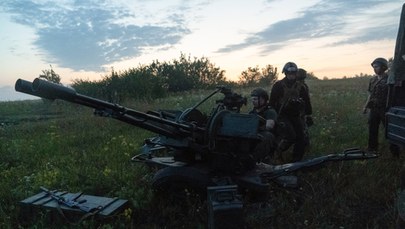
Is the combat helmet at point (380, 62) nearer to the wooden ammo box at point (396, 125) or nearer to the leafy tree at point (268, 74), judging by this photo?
the wooden ammo box at point (396, 125)

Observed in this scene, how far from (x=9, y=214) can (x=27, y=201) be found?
15.6 inches

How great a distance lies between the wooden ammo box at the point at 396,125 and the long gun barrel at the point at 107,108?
8.21 feet

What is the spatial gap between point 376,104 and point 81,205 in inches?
245

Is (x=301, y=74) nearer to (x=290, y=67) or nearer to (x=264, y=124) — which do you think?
(x=290, y=67)

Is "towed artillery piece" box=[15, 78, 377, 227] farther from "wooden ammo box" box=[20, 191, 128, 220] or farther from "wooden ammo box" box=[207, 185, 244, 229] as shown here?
"wooden ammo box" box=[207, 185, 244, 229]

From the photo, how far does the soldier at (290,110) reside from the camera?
7.90 m

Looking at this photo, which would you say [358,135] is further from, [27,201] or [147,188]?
[27,201]

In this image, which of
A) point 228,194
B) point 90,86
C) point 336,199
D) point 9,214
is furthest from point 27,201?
point 90,86

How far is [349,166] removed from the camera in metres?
7.18

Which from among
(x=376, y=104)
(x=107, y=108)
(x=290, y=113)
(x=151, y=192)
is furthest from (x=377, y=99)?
(x=107, y=108)

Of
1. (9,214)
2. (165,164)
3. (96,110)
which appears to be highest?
(96,110)

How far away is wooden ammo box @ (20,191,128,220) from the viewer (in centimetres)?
533

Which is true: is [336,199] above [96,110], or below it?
below

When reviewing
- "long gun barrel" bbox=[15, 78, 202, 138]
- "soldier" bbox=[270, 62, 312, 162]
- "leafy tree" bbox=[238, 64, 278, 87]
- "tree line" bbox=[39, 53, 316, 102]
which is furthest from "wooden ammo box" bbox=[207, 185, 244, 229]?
"leafy tree" bbox=[238, 64, 278, 87]
